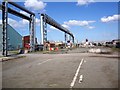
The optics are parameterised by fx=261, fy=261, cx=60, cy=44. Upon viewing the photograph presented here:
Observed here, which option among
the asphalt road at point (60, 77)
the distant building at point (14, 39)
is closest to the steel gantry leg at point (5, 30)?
the asphalt road at point (60, 77)

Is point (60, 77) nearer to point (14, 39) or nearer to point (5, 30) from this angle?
point (5, 30)

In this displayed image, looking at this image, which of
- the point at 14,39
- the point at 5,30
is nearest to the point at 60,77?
the point at 5,30

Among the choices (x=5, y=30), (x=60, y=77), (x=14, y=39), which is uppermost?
(x=14, y=39)

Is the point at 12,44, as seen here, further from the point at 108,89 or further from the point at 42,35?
the point at 108,89

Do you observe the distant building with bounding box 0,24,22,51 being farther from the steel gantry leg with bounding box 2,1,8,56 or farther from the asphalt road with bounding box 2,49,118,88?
the asphalt road with bounding box 2,49,118,88

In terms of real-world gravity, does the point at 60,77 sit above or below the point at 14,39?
below

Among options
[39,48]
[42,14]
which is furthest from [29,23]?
[39,48]

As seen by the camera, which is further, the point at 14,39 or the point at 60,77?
the point at 14,39

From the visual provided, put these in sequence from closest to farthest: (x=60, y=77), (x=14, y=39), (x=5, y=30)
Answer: (x=60, y=77), (x=5, y=30), (x=14, y=39)

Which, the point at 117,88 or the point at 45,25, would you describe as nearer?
the point at 117,88

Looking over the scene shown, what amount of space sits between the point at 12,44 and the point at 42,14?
38.1 meters

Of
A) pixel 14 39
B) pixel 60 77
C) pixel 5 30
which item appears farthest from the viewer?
pixel 14 39

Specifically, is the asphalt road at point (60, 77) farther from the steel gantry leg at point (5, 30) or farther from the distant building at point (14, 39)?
the distant building at point (14, 39)

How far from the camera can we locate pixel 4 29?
131 feet
